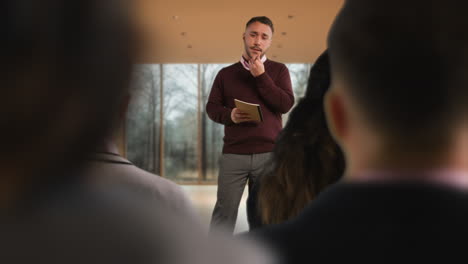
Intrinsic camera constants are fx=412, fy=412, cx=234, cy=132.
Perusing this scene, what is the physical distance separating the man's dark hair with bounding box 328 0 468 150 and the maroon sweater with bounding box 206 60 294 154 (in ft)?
5.37

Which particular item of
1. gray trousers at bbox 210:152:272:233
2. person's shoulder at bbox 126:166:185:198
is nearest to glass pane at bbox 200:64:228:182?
gray trousers at bbox 210:152:272:233

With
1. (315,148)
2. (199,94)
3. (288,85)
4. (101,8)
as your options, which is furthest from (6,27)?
(199,94)

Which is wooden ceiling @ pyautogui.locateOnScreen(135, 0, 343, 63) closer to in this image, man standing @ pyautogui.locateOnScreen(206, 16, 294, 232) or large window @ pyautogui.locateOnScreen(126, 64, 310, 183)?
large window @ pyautogui.locateOnScreen(126, 64, 310, 183)

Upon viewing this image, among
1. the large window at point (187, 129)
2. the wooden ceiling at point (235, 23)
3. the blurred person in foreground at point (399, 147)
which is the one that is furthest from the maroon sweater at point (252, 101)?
the large window at point (187, 129)

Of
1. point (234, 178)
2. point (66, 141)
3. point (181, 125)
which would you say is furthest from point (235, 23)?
point (66, 141)

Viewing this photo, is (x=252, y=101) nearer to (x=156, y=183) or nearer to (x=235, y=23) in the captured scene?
(x=156, y=183)

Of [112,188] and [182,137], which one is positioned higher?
[112,188]

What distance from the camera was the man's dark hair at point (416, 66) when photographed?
0.50 m

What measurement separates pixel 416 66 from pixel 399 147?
0.10m

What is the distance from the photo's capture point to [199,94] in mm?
10195

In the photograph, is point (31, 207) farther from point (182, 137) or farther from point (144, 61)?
point (182, 137)

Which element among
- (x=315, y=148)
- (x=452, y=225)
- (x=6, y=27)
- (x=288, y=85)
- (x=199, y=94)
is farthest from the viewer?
(x=199, y=94)

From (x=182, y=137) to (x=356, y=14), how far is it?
10056 millimetres

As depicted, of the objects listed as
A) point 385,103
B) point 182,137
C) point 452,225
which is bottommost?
point 182,137
